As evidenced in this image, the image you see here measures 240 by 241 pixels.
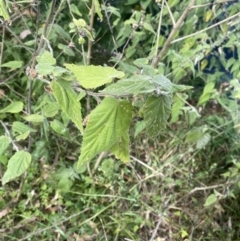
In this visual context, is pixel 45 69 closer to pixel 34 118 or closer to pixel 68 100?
pixel 68 100

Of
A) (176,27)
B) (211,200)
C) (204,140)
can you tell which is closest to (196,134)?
(204,140)

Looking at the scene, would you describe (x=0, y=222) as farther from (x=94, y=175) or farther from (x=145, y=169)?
(x=145, y=169)

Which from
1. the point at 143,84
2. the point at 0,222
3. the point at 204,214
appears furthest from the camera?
the point at 204,214

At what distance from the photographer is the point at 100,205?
184 centimetres

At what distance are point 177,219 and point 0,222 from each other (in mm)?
684

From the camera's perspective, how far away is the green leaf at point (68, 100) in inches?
37.1

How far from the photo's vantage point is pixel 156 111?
867 millimetres

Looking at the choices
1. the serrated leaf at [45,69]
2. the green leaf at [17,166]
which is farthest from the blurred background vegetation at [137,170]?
the serrated leaf at [45,69]

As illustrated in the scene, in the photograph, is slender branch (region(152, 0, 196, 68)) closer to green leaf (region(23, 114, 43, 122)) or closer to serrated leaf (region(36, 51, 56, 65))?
green leaf (region(23, 114, 43, 122))

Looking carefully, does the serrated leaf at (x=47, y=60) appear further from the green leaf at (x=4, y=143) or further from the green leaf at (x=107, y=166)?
the green leaf at (x=107, y=166)

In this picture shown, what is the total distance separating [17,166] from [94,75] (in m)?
0.62

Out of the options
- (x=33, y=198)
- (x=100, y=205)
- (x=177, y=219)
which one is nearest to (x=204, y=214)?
(x=177, y=219)

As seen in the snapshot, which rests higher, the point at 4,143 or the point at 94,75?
the point at 94,75

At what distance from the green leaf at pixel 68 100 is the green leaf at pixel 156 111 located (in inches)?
6.1
